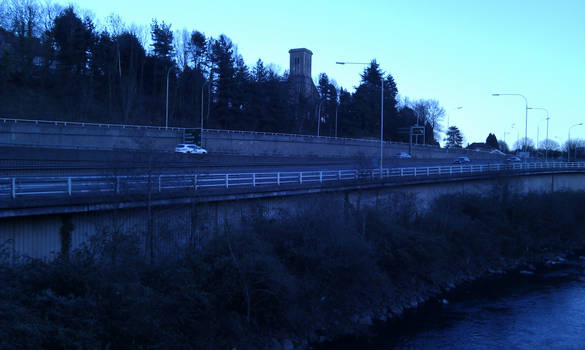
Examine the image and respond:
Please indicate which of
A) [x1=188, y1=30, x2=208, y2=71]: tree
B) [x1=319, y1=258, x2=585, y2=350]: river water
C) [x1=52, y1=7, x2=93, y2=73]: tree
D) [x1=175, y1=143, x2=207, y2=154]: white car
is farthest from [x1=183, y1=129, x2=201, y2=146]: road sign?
[x1=188, y1=30, x2=208, y2=71]: tree

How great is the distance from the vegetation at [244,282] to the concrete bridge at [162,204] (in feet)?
2.29

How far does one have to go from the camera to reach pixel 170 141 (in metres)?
37.1

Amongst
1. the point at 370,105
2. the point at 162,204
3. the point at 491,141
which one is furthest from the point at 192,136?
the point at 491,141

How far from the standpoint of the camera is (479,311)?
71.7 feet

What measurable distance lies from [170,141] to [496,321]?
2660 centimetres

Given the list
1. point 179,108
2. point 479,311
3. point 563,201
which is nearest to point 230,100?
point 179,108

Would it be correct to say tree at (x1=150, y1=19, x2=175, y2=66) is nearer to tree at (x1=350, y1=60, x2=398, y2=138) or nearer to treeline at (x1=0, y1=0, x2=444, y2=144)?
treeline at (x1=0, y1=0, x2=444, y2=144)

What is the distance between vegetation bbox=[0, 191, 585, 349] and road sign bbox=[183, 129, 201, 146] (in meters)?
15.8

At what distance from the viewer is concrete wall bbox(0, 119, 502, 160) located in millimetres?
26625

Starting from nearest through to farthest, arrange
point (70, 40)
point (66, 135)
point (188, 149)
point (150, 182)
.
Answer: point (150, 182) → point (66, 135) → point (188, 149) → point (70, 40)

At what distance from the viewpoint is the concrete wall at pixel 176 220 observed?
13.9 metres

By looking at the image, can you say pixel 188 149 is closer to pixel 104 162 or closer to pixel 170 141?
pixel 170 141

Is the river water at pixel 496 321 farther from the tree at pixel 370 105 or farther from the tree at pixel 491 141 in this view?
the tree at pixel 491 141

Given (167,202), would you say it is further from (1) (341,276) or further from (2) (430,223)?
(2) (430,223)
